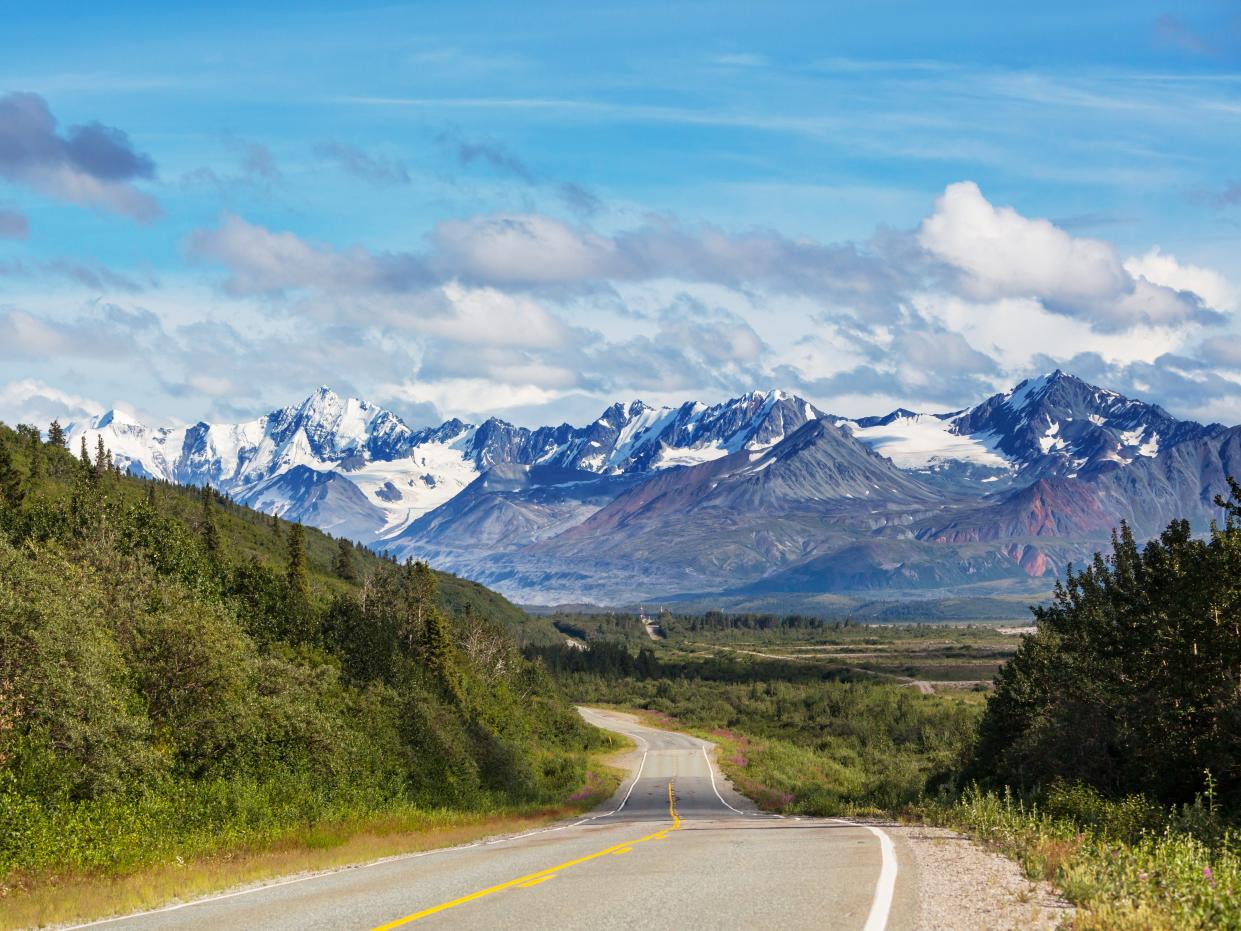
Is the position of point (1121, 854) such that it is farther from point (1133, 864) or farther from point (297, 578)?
point (297, 578)

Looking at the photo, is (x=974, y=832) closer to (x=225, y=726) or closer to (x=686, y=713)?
(x=225, y=726)

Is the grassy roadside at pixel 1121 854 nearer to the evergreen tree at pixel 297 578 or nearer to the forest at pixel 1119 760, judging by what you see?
the forest at pixel 1119 760

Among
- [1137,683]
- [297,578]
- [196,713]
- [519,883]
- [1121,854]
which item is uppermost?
[297,578]

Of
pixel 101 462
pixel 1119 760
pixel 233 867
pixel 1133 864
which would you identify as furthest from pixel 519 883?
pixel 101 462

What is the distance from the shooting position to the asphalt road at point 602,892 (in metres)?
13.5

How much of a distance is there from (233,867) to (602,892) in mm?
9833

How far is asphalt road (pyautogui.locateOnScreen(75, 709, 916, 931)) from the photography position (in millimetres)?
13453

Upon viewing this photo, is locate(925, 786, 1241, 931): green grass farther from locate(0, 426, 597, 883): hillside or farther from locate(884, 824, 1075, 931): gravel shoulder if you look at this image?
locate(0, 426, 597, 883): hillside

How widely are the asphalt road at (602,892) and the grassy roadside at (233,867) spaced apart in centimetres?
107

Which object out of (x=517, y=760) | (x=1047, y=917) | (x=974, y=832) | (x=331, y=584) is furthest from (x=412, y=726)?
(x=331, y=584)

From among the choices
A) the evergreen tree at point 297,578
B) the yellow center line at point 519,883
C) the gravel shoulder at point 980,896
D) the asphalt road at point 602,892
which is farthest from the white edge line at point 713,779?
the gravel shoulder at point 980,896

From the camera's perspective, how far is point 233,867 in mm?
22375

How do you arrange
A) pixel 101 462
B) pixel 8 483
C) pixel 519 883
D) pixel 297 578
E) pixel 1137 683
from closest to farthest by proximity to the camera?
pixel 519 883, pixel 1137 683, pixel 297 578, pixel 8 483, pixel 101 462

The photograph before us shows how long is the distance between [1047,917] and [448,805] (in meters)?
41.9
